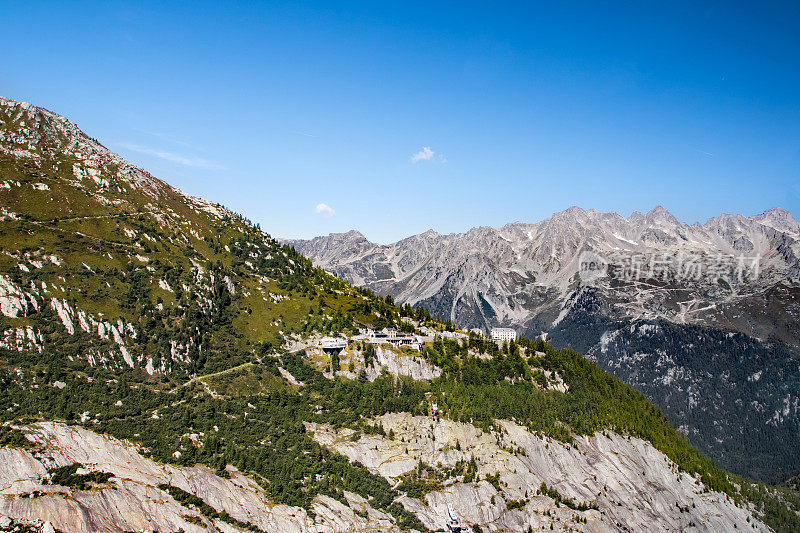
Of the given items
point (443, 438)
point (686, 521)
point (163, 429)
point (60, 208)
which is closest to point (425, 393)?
point (443, 438)

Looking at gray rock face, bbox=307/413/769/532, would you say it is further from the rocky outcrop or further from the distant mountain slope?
the distant mountain slope

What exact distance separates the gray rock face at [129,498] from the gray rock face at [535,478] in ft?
61.4

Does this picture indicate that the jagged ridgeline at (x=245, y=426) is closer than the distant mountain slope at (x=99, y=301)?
Yes

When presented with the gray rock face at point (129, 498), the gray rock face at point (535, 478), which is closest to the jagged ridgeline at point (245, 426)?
the gray rock face at point (129, 498)

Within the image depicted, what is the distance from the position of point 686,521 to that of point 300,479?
440ft

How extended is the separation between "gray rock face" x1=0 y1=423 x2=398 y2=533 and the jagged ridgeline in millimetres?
384

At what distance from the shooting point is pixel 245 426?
14925 cm

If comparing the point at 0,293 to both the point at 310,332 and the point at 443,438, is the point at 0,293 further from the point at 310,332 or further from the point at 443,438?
the point at 443,438

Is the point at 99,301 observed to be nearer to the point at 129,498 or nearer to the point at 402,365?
the point at 129,498

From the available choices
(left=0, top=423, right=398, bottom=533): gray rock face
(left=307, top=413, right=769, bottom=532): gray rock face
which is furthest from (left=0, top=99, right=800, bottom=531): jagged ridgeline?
(left=307, top=413, right=769, bottom=532): gray rock face

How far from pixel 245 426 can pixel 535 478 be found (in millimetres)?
90375

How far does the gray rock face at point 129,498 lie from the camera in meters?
101

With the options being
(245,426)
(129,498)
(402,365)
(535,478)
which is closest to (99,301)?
(245,426)

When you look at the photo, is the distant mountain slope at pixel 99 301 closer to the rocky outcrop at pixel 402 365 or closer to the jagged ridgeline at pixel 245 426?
the jagged ridgeline at pixel 245 426
